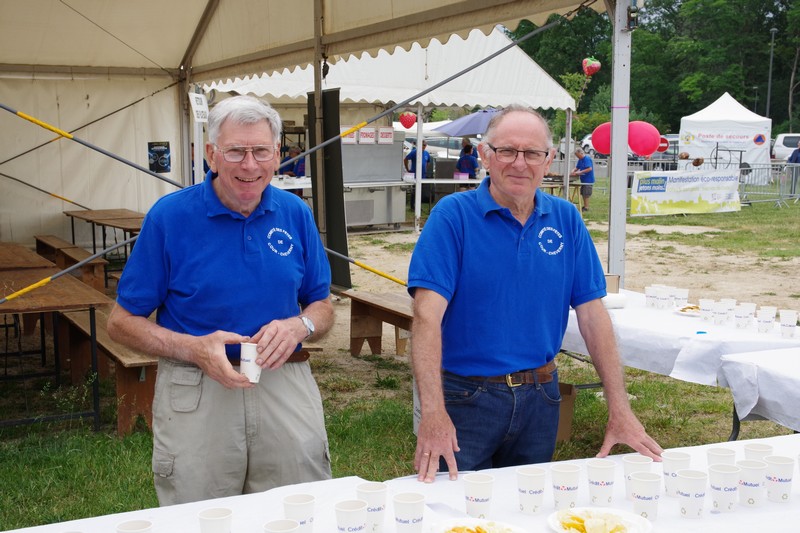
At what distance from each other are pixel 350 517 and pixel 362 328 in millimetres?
5639

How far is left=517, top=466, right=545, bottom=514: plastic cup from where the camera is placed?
2072 millimetres

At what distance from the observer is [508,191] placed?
2.73 metres

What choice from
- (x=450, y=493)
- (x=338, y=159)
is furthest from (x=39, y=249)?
(x=450, y=493)

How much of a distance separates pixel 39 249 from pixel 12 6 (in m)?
3.18

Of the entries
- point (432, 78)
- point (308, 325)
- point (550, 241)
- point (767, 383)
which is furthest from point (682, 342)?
point (432, 78)

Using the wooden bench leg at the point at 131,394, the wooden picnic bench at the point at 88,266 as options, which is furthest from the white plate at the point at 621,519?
the wooden picnic bench at the point at 88,266

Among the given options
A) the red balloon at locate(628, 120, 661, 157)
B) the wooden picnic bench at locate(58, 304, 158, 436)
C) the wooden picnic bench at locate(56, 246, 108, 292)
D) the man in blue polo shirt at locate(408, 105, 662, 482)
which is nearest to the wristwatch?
the man in blue polo shirt at locate(408, 105, 662, 482)

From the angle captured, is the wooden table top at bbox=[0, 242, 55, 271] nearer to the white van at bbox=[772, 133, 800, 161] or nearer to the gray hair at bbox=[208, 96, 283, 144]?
the gray hair at bbox=[208, 96, 283, 144]

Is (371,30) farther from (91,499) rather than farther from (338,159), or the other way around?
(91,499)

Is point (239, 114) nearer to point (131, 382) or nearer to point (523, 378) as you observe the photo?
point (523, 378)

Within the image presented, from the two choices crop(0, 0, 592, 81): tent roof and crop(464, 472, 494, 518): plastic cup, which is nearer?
crop(464, 472, 494, 518): plastic cup

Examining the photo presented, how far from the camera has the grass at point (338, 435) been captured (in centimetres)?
433

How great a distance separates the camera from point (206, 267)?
250cm

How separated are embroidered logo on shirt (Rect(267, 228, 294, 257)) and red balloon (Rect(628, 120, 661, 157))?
9.12 metres
